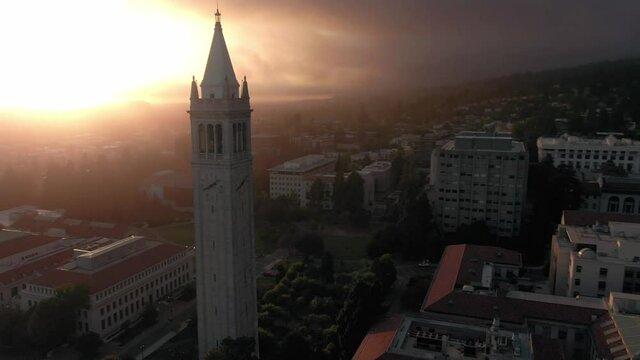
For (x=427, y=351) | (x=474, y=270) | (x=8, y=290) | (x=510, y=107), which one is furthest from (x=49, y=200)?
(x=510, y=107)

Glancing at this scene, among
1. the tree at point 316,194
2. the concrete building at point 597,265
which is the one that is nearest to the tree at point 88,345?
the concrete building at point 597,265

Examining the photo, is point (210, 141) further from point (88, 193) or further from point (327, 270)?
point (88, 193)

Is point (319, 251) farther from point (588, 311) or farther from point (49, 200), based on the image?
point (49, 200)

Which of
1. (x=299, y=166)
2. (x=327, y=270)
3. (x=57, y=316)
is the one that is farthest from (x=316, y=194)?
(x=57, y=316)

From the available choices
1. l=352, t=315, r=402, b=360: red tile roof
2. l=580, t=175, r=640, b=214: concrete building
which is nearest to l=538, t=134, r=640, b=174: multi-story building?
l=580, t=175, r=640, b=214: concrete building

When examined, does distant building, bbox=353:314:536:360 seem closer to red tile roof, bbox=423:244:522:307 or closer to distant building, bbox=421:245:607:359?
distant building, bbox=421:245:607:359
